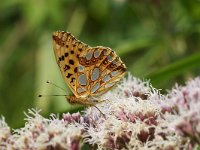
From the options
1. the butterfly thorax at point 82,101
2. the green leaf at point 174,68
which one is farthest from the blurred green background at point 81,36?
the butterfly thorax at point 82,101

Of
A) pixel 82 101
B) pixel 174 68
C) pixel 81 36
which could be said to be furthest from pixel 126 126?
pixel 81 36

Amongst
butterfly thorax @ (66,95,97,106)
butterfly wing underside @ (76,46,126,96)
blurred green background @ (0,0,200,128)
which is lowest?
butterfly thorax @ (66,95,97,106)

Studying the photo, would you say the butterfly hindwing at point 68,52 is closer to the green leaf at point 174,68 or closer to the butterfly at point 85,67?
the butterfly at point 85,67

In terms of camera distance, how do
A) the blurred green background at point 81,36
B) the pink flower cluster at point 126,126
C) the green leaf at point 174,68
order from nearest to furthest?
the pink flower cluster at point 126,126 < the green leaf at point 174,68 < the blurred green background at point 81,36

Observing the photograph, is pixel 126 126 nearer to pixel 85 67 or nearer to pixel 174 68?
pixel 85 67

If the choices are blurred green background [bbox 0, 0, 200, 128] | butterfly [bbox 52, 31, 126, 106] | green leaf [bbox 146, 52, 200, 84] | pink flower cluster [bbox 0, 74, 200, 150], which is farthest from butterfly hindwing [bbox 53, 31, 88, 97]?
blurred green background [bbox 0, 0, 200, 128]

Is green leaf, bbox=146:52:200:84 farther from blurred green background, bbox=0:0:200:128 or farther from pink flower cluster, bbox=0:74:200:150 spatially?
blurred green background, bbox=0:0:200:128

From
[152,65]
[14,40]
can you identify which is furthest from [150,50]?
[14,40]
